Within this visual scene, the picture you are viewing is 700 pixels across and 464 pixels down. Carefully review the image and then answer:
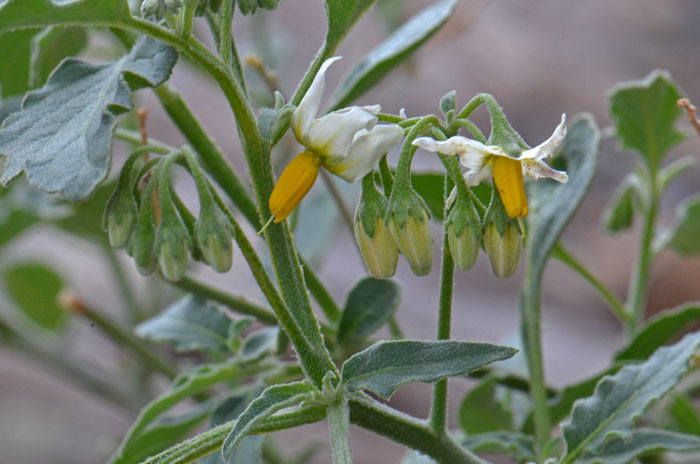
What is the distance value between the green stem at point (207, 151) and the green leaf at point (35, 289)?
1232mm

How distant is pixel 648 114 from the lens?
4.08 feet

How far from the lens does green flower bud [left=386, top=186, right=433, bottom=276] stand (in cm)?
75

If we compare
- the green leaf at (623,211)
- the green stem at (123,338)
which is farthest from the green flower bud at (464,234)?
the green stem at (123,338)

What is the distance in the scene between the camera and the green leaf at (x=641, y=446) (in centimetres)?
93

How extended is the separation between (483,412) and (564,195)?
329 millimetres

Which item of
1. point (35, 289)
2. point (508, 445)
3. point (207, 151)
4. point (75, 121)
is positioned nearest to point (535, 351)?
point (508, 445)

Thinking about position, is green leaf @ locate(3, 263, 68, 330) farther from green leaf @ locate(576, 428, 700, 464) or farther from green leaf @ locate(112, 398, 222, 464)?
green leaf @ locate(576, 428, 700, 464)

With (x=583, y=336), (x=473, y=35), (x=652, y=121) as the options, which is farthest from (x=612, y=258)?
(x=652, y=121)

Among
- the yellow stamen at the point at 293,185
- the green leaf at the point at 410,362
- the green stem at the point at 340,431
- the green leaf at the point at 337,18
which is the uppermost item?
the green leaf at the point at 337,18

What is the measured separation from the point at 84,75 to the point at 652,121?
82 centimetres

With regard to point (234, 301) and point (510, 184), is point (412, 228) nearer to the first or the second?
point (510, 184)

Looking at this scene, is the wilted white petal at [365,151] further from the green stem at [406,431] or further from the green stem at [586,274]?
the green stem at [586,274]

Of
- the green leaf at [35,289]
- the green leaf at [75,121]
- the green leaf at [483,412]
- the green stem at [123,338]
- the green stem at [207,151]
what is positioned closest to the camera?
the green leaf at [75,121]

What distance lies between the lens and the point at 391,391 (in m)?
0.72
